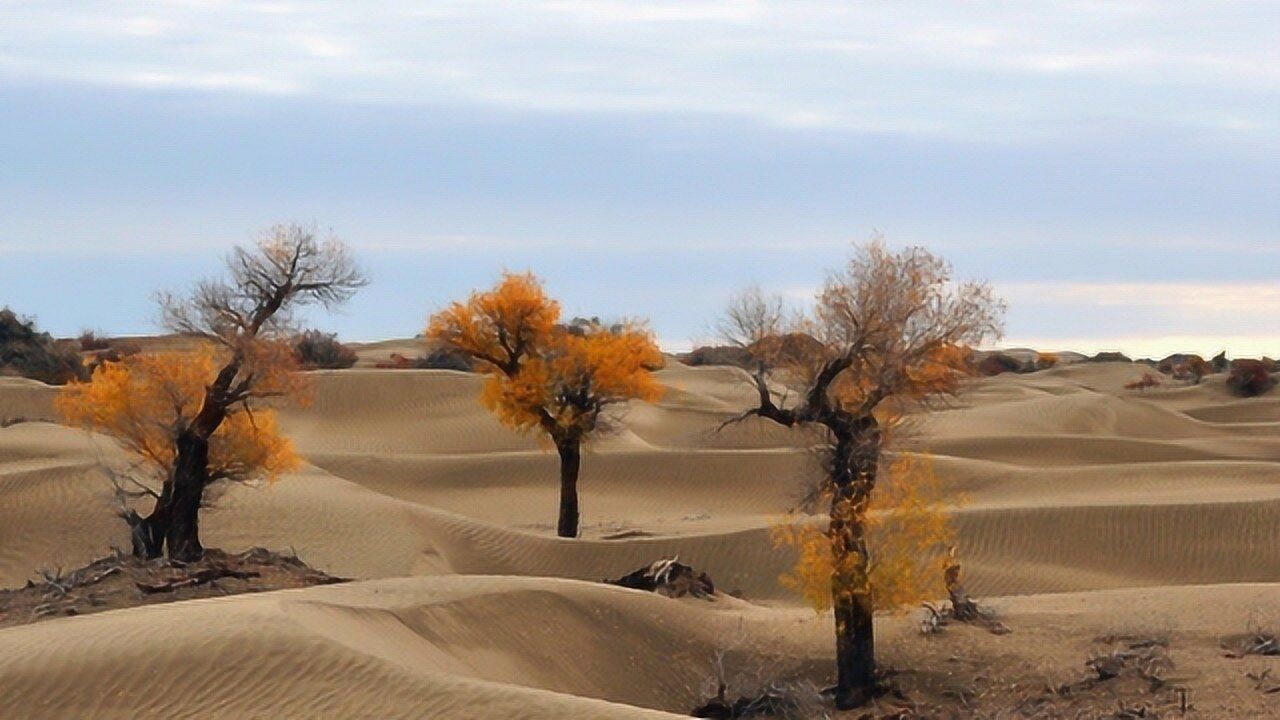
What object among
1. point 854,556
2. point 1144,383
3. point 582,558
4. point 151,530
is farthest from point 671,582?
point 1144,383

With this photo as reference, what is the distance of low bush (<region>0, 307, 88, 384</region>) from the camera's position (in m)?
71.5

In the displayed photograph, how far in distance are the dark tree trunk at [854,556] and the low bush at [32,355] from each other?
55.2 m

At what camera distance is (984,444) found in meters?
55.8

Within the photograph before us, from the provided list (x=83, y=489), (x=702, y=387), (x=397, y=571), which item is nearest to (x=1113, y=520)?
(x=397, y=571)

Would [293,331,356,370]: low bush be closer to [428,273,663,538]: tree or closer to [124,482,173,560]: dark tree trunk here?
[428,273,663,538]: tree

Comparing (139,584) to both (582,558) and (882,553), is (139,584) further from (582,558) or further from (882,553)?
(582,558)

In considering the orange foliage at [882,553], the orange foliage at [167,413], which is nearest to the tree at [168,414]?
the orange foliage at [167,413]

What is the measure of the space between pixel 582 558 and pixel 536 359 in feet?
16.0

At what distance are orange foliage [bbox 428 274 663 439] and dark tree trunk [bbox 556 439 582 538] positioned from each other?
30 cm

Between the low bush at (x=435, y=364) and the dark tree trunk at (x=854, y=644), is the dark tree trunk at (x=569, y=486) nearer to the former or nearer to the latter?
the dark tree trunk at (x=854, y=644)

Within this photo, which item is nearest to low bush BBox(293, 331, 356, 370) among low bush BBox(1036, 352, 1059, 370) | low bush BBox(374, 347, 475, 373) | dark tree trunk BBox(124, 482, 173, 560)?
low bush BBox(374, 347, 475, 373)

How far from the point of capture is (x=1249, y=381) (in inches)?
3287

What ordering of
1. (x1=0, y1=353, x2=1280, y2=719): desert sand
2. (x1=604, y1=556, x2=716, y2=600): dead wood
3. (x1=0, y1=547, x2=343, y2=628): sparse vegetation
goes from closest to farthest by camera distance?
(x1=0, y1=353, x2=1280, y2=719): desert sand, (x1=0, y1=547, x2=343, y2=628): sparse vegetation, (x1=604, y1=556, x2=716, y2=600): dead wood

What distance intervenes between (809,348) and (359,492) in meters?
22.5
